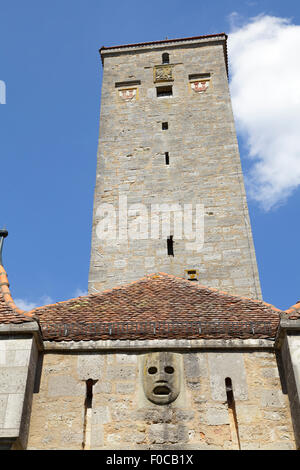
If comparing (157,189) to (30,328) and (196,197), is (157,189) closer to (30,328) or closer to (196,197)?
(196,197)

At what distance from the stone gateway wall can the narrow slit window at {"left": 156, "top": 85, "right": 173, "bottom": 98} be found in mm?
12194

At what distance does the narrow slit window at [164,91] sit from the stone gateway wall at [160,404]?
12194mm

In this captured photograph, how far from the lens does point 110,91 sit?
1778 centimetres

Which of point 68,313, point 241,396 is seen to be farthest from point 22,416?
point 241,396

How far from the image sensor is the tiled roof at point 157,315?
734cm

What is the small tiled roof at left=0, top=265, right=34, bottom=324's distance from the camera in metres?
6.98

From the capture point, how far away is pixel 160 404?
6723 mm

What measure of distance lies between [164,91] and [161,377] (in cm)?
1276

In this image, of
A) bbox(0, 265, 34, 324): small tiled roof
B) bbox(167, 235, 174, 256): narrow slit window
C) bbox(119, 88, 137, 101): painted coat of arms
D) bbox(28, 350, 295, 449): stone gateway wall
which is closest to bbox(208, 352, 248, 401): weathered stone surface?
bbox(28, 350, 295, 449): stone gateway wall

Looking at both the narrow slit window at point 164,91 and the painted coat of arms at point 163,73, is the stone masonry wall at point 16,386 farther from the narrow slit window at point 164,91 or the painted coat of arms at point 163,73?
the painted coat of arms at point 163,73

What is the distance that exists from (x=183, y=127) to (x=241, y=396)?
1101 cm

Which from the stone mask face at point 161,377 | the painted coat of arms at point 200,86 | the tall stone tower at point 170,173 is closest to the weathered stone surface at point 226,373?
the stone mask face at point 161,377

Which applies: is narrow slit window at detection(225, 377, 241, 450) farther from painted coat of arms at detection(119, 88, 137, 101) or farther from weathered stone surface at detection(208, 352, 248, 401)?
painted coat of arms at detection(119, 88, 137, 101)

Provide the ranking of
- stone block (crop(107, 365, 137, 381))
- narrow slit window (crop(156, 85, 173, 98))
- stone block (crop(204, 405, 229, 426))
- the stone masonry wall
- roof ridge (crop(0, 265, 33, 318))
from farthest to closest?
1. narrow slit window (crop(156, 85, 173, 98))
2. roof ridge (crop(0, 265, 33, 318))
3. stone block (crop(107, 365, 137, 381))
4. stone block (crop(204, 405, 229, 426))
5. the stone masonry wall
